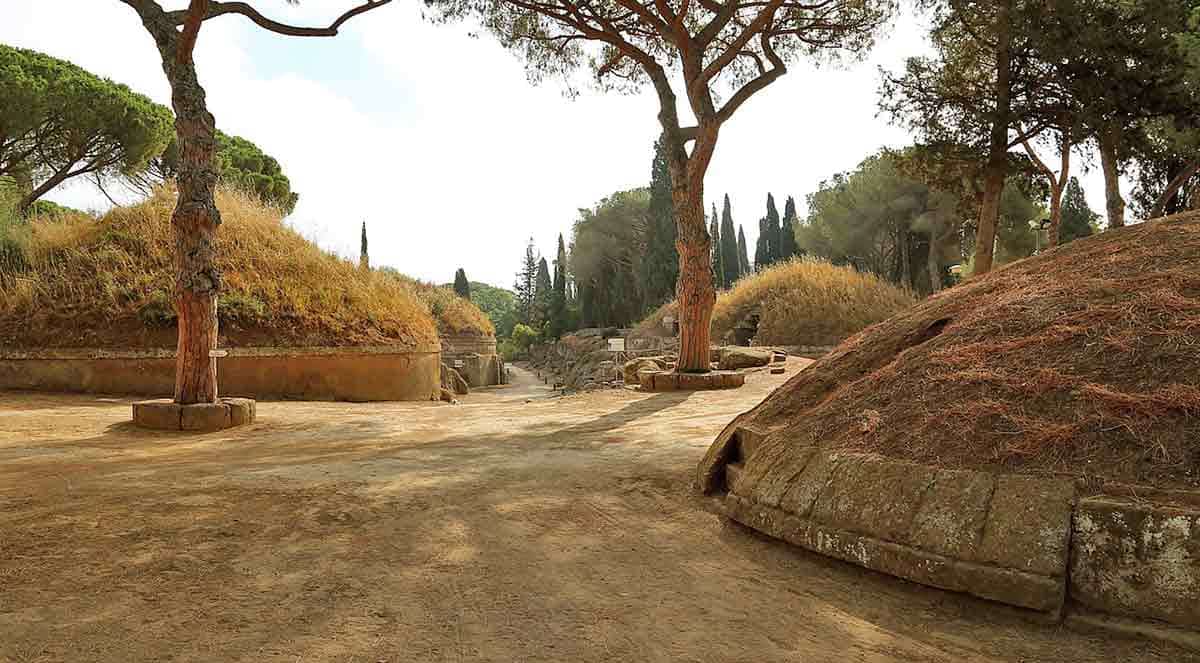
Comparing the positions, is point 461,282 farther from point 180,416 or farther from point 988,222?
point 180,416

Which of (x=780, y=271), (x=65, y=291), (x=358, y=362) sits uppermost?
(x=780, y=271)

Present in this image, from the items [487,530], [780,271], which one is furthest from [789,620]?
[780,271]

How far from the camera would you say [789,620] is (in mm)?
2314

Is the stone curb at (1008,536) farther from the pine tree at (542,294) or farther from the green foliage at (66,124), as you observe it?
the pine tree at (542,294)

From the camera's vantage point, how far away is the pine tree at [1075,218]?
26188mm

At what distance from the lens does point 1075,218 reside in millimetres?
26297

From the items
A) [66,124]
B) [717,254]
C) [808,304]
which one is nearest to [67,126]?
[66,124]

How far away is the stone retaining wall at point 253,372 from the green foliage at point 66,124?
12.0 m

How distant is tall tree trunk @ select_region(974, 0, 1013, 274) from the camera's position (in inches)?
496

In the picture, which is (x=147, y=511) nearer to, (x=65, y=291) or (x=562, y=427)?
(x=562, y=427)

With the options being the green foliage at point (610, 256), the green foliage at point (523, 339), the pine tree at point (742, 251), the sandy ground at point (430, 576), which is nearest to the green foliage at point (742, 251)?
the pine tree at point (742, 251)

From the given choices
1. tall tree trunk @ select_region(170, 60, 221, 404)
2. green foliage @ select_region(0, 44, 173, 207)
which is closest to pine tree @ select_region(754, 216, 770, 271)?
green foliage @ select_region(0, 44, 173, 207)

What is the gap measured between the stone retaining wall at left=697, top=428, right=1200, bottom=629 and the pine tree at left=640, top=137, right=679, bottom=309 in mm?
30949

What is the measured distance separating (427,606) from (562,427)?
4.48 metres
